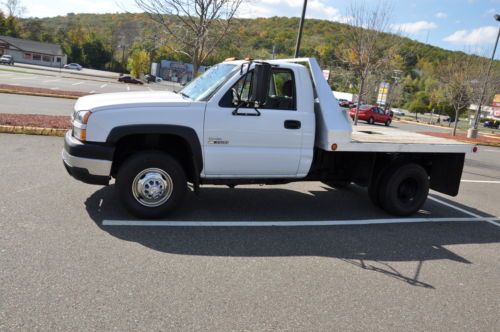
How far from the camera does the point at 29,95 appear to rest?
22000mm

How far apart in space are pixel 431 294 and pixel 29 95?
22.3 metres

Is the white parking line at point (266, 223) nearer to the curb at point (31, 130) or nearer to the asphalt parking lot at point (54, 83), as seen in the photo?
the curb at point (31, 130)

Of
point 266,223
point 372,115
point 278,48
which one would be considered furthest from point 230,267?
point 278,48

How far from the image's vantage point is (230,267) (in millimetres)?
4359

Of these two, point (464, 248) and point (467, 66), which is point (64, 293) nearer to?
point (464, 248)

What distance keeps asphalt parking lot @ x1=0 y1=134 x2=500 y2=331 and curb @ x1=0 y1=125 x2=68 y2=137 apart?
12.3 ft

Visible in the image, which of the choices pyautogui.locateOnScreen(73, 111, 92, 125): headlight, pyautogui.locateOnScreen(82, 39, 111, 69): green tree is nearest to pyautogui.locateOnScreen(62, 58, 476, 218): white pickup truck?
pyautogui.locateOnScreen(73, 111, 92, 125): headlight

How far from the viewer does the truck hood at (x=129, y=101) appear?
5.11 metres

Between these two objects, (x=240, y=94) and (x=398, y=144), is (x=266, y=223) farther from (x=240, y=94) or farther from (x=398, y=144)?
(x=398, y=144)

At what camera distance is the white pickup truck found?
16.8 ft

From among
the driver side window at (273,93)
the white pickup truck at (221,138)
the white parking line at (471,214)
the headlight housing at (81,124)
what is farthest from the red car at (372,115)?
the headlight housing at (81,124)

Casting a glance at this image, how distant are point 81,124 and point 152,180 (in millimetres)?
1032

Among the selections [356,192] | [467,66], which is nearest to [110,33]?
[467,66]

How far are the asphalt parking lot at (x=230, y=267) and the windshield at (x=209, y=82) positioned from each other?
1559mm
